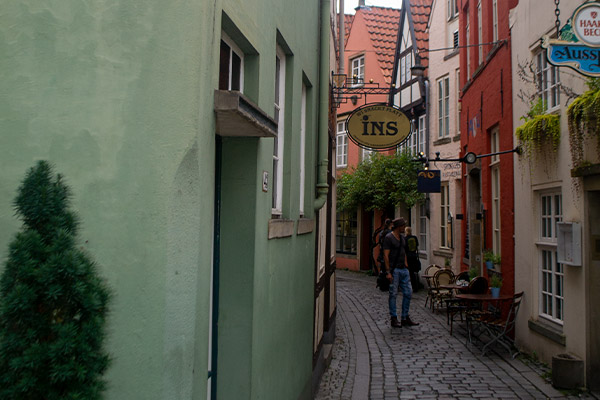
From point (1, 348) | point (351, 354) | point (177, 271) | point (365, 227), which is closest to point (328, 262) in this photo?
point (351, 354)

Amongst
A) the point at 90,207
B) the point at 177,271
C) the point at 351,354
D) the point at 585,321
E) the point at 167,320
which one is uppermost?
the point at 90,207

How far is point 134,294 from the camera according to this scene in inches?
101

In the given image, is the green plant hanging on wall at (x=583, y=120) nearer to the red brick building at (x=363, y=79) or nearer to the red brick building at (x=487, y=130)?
the red brick building at (x=487, y=130)

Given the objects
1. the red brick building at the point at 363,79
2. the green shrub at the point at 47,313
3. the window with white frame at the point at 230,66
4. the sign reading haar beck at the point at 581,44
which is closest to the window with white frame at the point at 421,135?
the red brick building at the point at 363,79

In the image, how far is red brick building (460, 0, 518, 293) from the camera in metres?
9.80

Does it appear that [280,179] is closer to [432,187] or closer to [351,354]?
[351,354]

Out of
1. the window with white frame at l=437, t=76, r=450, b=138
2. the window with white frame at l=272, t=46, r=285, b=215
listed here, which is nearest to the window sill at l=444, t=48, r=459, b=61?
the window with white frame at l=437, t=76, r=450, b=138

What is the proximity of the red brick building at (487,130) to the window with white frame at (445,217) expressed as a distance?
2550 millimetres

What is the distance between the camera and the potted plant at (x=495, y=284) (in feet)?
32.7

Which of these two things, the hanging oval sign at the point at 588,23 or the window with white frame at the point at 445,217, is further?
the window with white frame at the point at 445,217

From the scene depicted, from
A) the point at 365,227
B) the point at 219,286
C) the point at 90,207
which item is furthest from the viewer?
the point at 365,227

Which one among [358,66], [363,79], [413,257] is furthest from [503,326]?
[358,66]

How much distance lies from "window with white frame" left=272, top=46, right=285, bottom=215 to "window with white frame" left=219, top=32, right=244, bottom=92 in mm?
903

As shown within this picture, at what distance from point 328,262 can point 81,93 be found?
7.36 m
